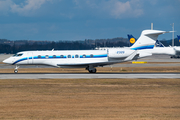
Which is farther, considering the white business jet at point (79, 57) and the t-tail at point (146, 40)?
the t-tail at point (146, 40)

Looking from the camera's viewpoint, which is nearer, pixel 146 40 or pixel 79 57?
pixel 79 57

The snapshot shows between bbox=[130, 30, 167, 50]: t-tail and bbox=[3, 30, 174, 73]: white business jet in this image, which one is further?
bbox=[130, 30, 167, 50]: t-tail

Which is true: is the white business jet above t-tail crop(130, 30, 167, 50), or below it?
below

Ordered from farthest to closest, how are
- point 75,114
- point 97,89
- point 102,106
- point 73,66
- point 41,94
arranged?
point 73,66, point 97,89, point 41,94, point 102,106, point 75,114

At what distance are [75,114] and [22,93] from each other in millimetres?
7095

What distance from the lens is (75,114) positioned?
40.4 feet

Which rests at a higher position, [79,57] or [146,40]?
[146,40]

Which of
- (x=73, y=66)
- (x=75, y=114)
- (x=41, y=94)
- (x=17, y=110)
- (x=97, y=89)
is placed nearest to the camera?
(x=75, y=114)

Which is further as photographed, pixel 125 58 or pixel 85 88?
pixel 125 58

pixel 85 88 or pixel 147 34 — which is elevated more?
pixel 147 34

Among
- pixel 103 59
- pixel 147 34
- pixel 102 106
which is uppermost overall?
pixel 147 34

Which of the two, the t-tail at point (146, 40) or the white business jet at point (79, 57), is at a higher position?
the t-tail at point (146, 40)

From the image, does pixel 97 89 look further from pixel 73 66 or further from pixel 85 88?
A: pixel 73 66

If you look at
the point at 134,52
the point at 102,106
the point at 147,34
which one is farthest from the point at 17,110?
the point at 147,34
